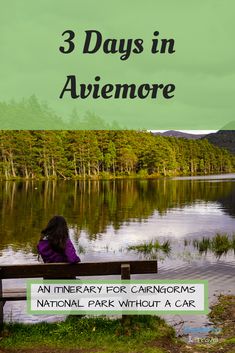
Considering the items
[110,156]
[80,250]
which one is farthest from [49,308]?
[110,156]

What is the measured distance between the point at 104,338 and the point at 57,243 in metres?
1.93

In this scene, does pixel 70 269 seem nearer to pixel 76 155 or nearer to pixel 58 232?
pixel 58 232

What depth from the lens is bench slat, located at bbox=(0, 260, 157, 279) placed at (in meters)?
8.24

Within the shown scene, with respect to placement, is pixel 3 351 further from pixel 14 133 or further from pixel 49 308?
pixel 14 133

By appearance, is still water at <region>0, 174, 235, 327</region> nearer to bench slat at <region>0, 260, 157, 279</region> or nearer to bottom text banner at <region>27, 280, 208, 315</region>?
bottom text banner at <region>27, 280, 208, 315</region>

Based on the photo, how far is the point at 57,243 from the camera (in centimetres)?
870

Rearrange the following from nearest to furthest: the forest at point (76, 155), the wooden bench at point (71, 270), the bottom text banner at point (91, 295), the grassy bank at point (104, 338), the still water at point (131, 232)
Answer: the grassy bank at point (104, 338) < the wooden bench at point (71, 270) < the bottom text banner at point (91, 295) < the still water at point (131, 232) < the forest at point (76, 155)

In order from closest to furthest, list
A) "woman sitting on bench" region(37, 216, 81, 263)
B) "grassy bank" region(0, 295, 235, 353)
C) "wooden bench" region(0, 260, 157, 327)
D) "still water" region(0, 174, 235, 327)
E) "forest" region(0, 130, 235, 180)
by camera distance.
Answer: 1. "grassy bank" region(0, 295, 235, 353)
2. "wooden bench" region(0, 260, 157, 327)
3. "woman sitting on bench" region(37, 216, 81, 263)
4. "still water" region(0, 174, 235, 327)
5. "forest" region(0, 130, 235, 180)

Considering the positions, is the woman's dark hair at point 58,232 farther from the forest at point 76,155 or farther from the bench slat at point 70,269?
the forest at point 76,155

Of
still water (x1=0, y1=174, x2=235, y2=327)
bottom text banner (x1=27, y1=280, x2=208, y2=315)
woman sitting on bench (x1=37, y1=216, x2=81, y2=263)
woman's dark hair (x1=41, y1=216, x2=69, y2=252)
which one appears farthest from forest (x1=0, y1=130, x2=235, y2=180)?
bottom text banner (x1=27, y1=280, x2=208, y2=315)

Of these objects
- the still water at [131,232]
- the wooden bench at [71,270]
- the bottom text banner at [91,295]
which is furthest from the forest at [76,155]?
the wooden bench at [71,270]

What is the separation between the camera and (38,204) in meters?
48.4

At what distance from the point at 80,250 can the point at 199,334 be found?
1365cm

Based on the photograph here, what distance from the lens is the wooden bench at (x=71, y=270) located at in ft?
27.0
